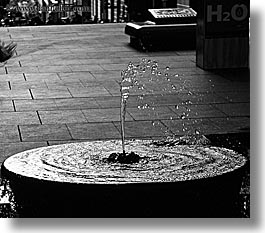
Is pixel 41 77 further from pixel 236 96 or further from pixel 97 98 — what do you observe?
pixel 236 96

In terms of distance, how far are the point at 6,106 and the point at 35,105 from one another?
189mm

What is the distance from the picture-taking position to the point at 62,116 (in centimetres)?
530

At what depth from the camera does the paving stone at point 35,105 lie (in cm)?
559

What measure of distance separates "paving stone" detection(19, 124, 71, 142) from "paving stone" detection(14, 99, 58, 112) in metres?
0.58

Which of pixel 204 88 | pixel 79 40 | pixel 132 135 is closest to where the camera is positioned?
pixel 132 135

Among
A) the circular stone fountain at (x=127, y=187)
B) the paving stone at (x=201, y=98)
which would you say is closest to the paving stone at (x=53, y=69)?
the paving stone at (x=201, y=98)

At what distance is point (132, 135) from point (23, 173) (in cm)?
188

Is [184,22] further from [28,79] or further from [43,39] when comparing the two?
[28,79]

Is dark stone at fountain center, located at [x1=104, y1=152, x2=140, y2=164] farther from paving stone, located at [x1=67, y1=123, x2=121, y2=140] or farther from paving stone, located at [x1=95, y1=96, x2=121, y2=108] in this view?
paving stone, located at [x1=95, y1=96, x2=121, y2=108]

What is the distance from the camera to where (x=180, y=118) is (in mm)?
5184

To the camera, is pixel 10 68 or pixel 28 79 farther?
pixel 10 68

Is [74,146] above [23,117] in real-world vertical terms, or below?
above

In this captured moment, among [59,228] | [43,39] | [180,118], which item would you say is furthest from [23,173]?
[43,39]

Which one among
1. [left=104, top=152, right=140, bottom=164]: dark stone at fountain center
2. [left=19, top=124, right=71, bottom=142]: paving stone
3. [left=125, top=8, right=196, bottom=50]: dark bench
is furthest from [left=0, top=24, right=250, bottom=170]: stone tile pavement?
[left=104, top=152, right=140, bottom=164]: dark stone at fountain center
